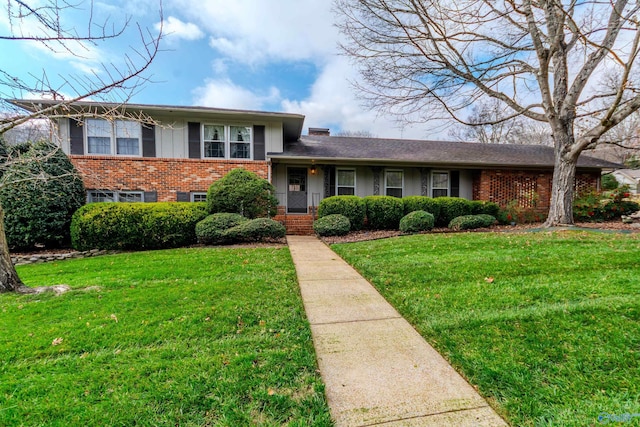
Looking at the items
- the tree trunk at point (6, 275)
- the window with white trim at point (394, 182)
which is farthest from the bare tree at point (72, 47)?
the window with white trim at point (394, 182)

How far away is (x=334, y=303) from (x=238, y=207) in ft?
19.2

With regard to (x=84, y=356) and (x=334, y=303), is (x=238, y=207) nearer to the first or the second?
(x=334, y=303)

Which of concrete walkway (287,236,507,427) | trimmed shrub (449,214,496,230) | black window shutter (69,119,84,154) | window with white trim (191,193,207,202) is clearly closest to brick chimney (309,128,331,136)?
window with white trim (191,193,207,202)

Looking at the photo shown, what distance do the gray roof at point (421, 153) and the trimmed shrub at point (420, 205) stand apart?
75.5 inches

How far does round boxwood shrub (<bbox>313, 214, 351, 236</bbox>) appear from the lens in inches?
352

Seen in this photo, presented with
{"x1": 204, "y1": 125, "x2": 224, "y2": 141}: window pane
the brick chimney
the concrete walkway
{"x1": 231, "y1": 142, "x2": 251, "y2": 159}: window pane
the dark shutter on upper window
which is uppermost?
the brick chimney

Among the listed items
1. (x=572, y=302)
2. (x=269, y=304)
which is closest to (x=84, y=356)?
(x=269, y=304)

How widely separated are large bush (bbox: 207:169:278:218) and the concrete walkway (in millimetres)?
5544

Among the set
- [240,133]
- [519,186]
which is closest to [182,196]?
[240,133]

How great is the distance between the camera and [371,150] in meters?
12.9

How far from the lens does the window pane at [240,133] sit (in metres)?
10.7

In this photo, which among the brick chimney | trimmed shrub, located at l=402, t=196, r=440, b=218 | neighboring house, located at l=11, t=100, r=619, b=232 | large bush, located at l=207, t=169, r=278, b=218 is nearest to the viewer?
large bush, located at l=207, t=169, r=278, b=218

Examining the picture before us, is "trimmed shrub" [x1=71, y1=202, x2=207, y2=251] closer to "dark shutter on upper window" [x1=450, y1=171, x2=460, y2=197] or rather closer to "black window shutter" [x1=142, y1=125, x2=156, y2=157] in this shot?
"black window shutter" [x1=142, y1=125, x2=156, y2=157]

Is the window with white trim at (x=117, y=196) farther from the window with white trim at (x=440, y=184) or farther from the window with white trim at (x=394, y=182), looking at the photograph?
the window with white trim at (x=440, y=184)
